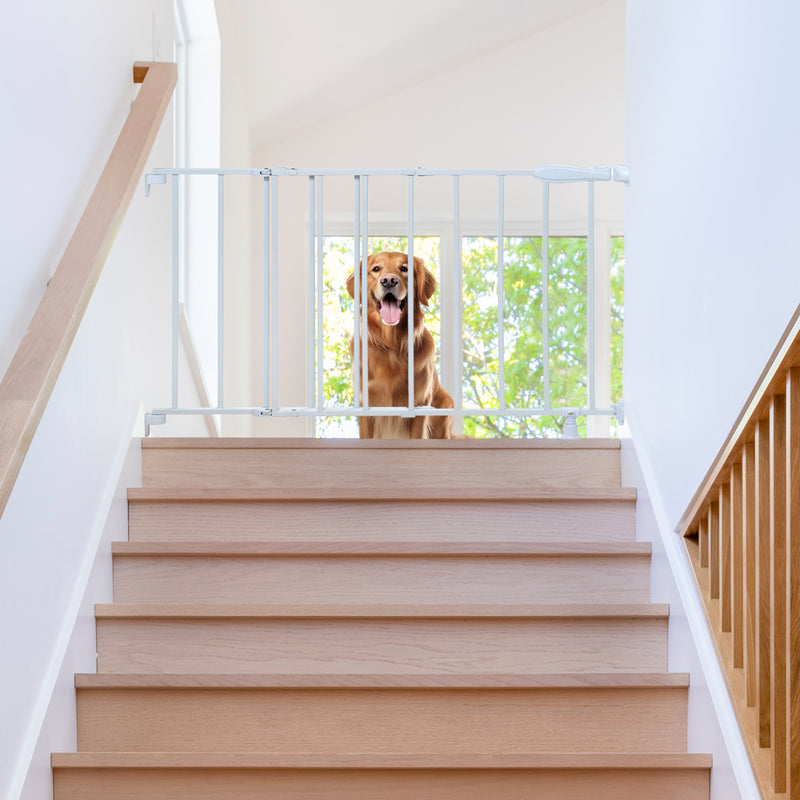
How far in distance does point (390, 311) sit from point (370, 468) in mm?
1300

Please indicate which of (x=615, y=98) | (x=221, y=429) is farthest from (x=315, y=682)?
(x=615, y=98)

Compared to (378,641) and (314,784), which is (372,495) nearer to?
(378,641)

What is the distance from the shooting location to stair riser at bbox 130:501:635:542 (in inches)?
94.0

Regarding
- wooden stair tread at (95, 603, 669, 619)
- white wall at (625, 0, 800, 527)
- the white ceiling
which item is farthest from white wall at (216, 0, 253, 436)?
wooden stair tread at (95, 603, 669, 619)

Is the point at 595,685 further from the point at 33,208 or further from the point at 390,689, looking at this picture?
the point at 33,208

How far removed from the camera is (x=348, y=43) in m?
4.89

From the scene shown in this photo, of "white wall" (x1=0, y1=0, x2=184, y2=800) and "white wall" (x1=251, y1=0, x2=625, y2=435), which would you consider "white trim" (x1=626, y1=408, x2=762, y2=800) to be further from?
"white wall" (x1=251, y1=0, x2=625, y2=435)

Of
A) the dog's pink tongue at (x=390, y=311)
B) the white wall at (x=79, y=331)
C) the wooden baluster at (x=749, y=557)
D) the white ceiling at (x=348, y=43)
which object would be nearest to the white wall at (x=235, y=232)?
the white ceiling at (x=348, y=43)

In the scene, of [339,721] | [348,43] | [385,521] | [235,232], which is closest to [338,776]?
[339,721]

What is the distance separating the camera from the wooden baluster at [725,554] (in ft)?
5.92

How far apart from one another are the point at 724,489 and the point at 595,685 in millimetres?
420

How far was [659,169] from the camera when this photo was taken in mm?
2293

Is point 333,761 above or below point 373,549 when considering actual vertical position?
below

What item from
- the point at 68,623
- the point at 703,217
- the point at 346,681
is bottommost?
the point at 346,681
